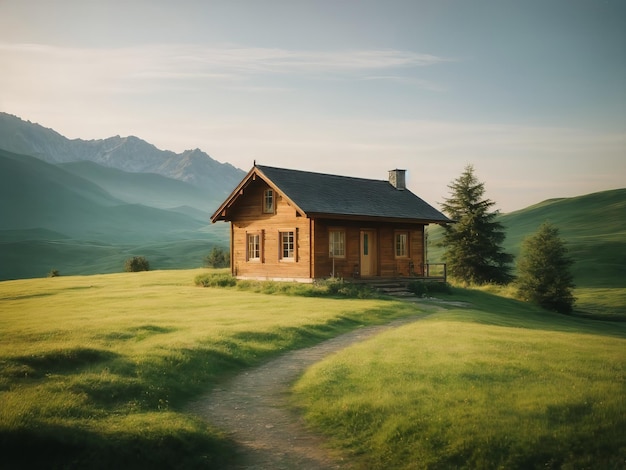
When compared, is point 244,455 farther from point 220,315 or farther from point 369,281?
point 369,281

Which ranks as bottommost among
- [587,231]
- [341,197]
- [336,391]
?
[336,391]

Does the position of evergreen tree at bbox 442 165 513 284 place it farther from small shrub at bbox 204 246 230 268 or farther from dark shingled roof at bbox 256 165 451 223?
small shrub at bbox 204 246 230 268

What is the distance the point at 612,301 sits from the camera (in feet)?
175

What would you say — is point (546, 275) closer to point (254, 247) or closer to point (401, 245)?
point (401, 245)

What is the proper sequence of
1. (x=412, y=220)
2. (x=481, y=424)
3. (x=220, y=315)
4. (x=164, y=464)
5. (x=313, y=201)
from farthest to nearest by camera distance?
1. (x=412, y=220)
2. (x=313, y=201)
3. (x=220, y=315)
4. (x=481, y=424)
5. (x=164, y=464)

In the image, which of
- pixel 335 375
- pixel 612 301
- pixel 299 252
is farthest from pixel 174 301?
pixel 612 301

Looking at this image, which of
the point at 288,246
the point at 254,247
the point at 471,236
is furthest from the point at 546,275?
the point at 254,247

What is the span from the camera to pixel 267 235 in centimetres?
3684

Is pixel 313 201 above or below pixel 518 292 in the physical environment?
above

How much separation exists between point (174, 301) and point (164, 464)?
20.2 meters

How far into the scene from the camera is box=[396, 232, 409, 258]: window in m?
38.6

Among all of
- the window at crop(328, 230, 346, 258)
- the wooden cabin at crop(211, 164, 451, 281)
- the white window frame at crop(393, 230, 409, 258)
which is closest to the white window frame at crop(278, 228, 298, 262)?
the wooden cabin at crop(211, 164, 451, 281)

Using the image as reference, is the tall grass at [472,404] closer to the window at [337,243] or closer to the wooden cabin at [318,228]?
the wooden cabin at [318,228]

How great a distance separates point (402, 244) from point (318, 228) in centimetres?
782
